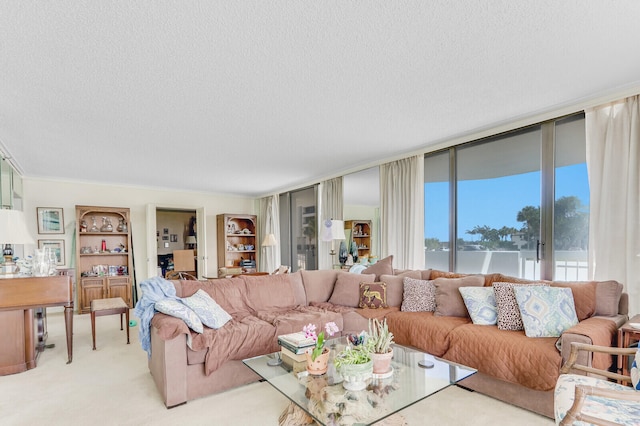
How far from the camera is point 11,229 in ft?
10.1

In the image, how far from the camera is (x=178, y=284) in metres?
3.20

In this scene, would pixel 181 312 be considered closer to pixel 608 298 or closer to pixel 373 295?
pixel 373 295

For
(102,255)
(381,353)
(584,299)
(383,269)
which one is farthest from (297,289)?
(102,255)

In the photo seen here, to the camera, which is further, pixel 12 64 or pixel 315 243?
pixel 315 243

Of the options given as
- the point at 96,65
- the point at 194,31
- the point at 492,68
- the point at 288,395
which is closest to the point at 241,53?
the point at 194,31

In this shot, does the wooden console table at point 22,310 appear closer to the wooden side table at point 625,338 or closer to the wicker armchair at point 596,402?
the wicker armchair at point 596,402

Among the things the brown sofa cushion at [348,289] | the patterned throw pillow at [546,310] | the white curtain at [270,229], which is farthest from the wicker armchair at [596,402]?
the white curtain at [270,229]

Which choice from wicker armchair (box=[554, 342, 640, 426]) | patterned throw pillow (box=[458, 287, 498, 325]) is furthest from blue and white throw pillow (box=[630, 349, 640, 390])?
patterned throw pillow (box=[458, 287, 498, 325])

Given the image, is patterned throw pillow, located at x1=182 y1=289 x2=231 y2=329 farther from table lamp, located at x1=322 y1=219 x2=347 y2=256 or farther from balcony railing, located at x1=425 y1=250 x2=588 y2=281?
balcony railing, located at x1=425 y1=250 x2=588 y2=281

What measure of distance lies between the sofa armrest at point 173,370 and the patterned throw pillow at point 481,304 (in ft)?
7.78

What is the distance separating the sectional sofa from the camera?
2238 millimetres

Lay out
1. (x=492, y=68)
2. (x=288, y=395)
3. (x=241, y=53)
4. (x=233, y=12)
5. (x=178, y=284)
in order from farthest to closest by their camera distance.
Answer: (x=178, y=284) < (x=492, y=68) < (x=241, y=53) < (x=288, y=395) < (x=233, y=12)

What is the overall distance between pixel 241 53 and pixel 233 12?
385 millimetres

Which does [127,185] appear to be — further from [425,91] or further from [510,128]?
[510,128]
